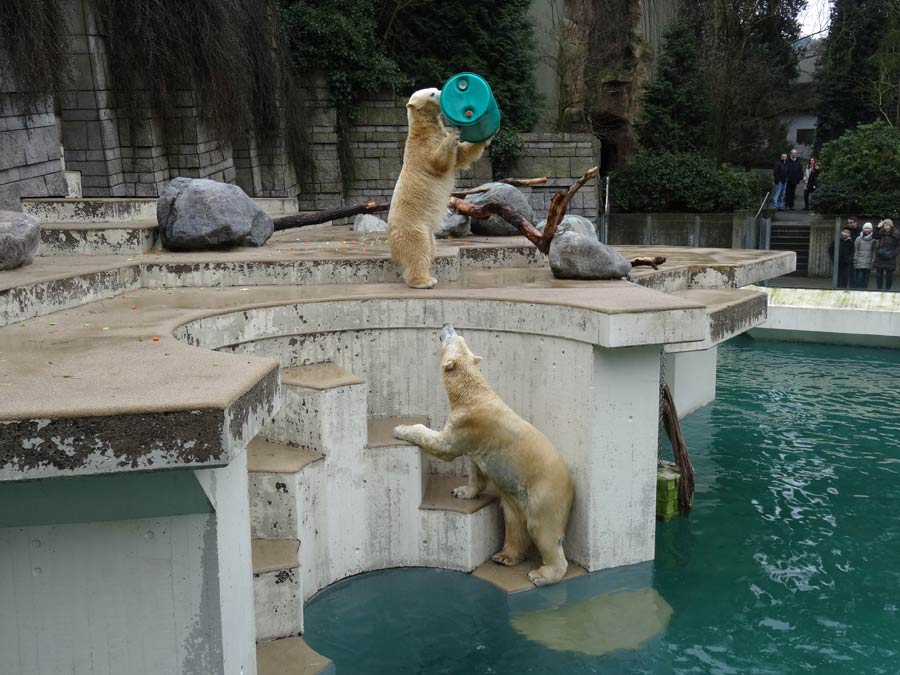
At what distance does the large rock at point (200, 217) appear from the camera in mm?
7160

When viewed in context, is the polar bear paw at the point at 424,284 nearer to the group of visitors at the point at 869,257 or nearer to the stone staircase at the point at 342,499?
the stone staircase at the point at 342,499

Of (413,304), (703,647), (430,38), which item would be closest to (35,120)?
(413,304)

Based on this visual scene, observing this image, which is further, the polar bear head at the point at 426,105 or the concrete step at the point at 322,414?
the polar bear head at the point at 426,105

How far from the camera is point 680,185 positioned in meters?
19.4

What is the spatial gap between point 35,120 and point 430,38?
33.7ft

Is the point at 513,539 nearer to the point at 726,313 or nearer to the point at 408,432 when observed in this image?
the point at 408,432

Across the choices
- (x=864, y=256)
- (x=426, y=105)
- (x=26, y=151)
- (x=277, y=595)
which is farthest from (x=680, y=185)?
(x=277, y=595)

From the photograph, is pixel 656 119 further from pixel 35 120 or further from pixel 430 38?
pixel 35 120

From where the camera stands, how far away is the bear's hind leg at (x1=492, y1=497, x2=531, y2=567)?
5336mm

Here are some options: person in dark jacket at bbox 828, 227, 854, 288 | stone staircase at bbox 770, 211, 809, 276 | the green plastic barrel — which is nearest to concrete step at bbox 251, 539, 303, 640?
the green plastic barrel

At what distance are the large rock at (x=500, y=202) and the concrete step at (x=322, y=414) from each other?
11.4 feet

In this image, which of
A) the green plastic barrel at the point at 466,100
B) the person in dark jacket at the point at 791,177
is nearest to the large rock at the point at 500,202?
the green plastic barrel at the point at 466,100

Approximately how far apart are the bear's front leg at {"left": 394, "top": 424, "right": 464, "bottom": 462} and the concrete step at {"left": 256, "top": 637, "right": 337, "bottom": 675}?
1.28 meters

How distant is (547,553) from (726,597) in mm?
1036
